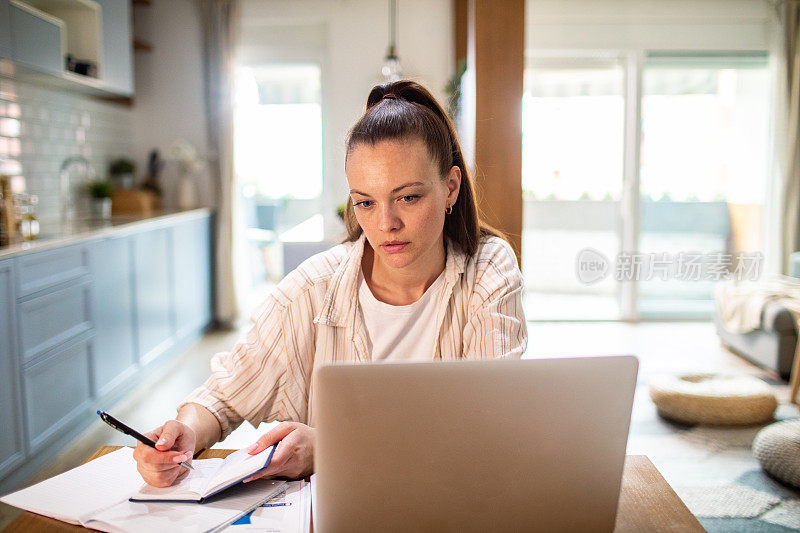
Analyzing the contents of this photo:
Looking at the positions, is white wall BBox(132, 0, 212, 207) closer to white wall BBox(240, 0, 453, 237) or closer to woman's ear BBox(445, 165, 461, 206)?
white wall BBox(240, 0, 453, 237)

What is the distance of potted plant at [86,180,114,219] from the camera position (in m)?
4.68

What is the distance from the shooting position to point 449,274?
144cm

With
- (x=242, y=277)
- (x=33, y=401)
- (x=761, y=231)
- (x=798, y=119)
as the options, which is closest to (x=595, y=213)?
(x=761, y=231)

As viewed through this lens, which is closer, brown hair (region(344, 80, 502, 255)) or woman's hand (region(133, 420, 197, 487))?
woman's hand (region(133, 420, 197, 487))

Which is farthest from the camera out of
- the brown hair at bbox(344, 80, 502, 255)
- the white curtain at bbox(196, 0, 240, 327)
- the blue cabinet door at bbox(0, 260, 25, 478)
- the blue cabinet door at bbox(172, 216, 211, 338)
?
the white curtain at bbox(196, 0, 240, 327)

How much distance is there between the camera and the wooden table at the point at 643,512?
0.95 metres

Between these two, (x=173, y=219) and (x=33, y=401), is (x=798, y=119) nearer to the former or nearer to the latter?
(x=173, y=219)

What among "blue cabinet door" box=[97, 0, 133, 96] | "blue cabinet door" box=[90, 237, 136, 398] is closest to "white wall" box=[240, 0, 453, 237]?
"blue cabinet door" box=[97, 0, 133, 96]

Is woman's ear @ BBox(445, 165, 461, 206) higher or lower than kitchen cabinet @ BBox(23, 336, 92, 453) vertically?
higher

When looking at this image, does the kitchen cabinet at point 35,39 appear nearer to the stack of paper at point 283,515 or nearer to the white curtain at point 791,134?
the stack of paper at point 283,515

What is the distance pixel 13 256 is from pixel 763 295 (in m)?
→ 4.16

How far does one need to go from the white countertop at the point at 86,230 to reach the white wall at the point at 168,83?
0.92m

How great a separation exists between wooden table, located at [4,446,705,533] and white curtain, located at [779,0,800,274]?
5464 millimetres

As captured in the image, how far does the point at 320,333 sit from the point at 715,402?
2653 mm
